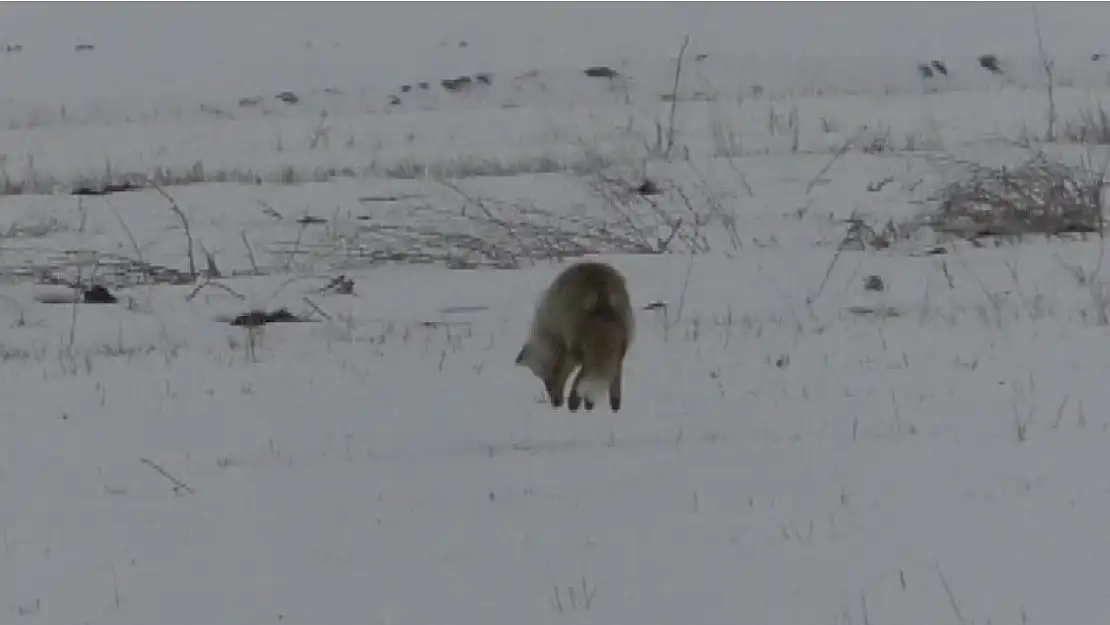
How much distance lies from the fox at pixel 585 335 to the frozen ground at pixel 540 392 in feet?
0.40

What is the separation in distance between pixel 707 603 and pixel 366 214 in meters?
7.77

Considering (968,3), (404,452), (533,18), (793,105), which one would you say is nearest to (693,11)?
(533,18)

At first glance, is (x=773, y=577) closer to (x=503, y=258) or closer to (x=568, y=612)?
(x=568, y=612)

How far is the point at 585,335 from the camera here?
20.1ft

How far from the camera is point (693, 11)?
33.6 m

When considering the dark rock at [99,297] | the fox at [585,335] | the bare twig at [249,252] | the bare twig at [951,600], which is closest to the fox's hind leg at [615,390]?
the fox at [585,335]

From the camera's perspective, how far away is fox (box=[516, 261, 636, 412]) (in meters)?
6.11

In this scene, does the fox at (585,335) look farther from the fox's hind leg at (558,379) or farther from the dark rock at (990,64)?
the dark rock at (990,64)

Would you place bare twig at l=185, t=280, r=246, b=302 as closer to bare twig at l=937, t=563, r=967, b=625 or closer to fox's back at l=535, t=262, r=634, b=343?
fox's back at l=535, t=262, r=634, b=343

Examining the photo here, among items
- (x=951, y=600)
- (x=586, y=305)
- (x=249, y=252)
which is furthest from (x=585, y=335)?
(x=249, y=252)

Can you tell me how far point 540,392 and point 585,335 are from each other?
0.75 meters

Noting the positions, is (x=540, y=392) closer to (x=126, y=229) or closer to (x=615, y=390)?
(x=615, y=390)

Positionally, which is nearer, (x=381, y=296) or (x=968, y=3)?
(x=381, y=296)

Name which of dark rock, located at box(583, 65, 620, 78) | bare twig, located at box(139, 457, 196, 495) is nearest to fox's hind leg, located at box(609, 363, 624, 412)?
bare twig, located at box(139, 457, 196, 495)
